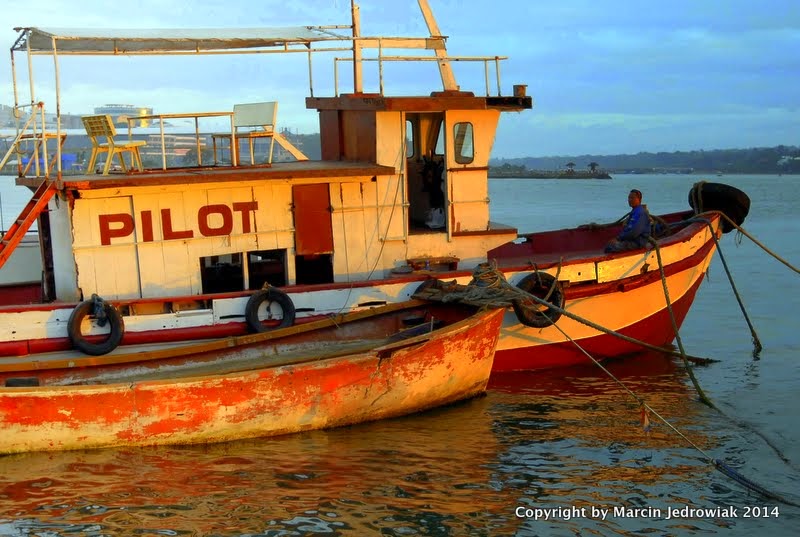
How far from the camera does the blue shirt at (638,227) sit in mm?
12828

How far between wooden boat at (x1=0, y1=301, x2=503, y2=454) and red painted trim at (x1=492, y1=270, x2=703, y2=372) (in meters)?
1.22

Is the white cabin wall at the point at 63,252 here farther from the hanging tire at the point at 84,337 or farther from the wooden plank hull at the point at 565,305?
the wooden plank hull at the point at 565,305

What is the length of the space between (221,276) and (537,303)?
409 centimetres

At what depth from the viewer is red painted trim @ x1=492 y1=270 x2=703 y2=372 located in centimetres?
1252

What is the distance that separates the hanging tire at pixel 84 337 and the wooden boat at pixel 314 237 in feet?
0.07

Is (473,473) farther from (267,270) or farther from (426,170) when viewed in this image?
(426,170)

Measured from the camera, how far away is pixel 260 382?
978 centimetres

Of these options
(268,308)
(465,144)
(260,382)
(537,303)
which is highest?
(465,144)

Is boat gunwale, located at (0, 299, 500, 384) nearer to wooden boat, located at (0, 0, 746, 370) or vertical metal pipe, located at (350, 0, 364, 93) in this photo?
wooden boat, located at (0, 0, 746, 370)

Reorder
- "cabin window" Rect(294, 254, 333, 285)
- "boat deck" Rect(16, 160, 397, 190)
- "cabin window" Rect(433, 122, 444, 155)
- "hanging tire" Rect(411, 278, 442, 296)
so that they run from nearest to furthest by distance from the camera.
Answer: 1. "boat deck" Rect(16, 160, 397, 190)
2. "hanging tire" Rect(411, 278, 442, 296)
3. "cabin window" Rect(294, 254, 333, 285)
4. "cabin window" Rect(433, 122, 444, 155)

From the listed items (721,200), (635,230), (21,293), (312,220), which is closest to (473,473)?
(312,220)

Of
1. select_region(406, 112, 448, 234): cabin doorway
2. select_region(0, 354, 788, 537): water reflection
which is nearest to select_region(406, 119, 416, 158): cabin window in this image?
select_region(406, 112, 448, 234): cabin doorway

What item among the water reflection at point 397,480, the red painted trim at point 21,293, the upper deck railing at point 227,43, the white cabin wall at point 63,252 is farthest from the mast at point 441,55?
the red painted trim at point 21,293

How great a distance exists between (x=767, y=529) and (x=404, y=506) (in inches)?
126
